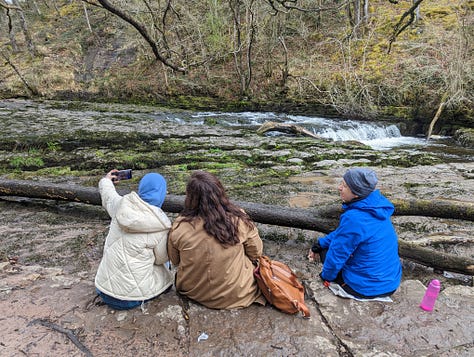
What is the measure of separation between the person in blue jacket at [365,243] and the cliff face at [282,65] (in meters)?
14.1

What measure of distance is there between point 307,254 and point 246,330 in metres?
1.80

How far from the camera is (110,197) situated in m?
3.29

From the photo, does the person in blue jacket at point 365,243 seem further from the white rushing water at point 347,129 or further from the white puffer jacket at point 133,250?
the white rushing water at point 347,129

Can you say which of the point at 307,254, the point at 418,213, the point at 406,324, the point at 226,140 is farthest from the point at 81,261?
the point at 226,140

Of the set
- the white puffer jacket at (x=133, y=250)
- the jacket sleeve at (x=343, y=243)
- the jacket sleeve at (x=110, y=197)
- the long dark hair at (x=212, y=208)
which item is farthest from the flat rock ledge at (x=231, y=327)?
the jacket sleeve at (x=110, y=197)

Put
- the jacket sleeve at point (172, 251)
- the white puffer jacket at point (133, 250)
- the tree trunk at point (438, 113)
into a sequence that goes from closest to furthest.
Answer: the white puffer jacket at point (133, 250)
the jacket sleeve at point (172, 251)
the tree trunk at point (438, 113)

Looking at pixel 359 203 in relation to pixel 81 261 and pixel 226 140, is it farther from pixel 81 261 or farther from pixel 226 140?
pixel 226 140

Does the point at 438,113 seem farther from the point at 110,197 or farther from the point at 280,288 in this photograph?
the point at 110,197

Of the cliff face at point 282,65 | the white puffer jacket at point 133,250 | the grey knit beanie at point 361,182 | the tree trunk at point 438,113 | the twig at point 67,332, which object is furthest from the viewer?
the cliff face at point 282,65

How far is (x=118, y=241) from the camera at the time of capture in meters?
2.93

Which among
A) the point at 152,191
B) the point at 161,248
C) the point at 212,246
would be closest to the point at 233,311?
the point at 212,246

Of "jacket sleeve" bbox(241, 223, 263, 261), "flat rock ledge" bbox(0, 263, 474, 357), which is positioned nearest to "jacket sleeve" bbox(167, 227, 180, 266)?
Result: "flat rock ledge" bbox(0, 263, 474, 357)

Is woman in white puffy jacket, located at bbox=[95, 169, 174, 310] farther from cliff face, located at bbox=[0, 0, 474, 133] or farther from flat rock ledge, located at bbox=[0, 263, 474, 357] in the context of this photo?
cliff face, located at bbox=[0, 0, 474, 133]

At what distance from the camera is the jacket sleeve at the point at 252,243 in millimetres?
3072
